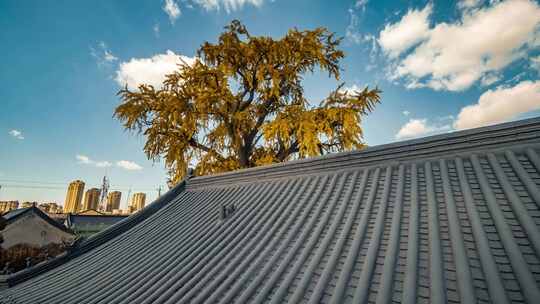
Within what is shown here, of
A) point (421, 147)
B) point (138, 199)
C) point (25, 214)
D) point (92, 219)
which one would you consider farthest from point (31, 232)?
point (138, 199)

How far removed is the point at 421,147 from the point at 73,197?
239 feet

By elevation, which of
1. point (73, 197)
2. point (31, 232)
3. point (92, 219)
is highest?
point (73, 197)

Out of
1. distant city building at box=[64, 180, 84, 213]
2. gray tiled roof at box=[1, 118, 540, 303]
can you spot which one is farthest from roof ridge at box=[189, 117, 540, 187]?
distant city building at box=[64, 180, 84, 213]

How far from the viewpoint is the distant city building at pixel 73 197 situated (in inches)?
2280

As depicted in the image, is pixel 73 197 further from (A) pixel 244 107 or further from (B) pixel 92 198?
(A) pixel 244 107

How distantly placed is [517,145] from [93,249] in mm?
6740

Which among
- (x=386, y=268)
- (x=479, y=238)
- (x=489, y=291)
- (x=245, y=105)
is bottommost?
(x=489, y=291)

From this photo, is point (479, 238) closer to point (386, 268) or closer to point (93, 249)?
point (386, 268)

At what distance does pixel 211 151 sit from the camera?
12.5 m

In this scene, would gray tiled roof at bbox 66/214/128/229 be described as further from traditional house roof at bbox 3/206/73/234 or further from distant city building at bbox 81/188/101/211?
distant city building at bbox 81/188/101/211

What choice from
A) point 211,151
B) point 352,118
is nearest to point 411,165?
point 352,118

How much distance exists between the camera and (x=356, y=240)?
2311 mm

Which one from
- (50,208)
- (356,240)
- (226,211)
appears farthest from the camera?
(50,208)

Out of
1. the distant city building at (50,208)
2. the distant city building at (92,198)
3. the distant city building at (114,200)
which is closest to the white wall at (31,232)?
the distant city building at (50,208)
